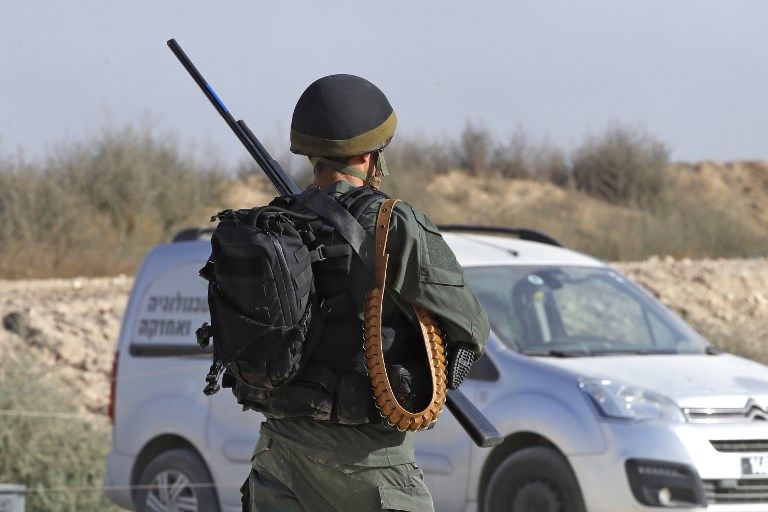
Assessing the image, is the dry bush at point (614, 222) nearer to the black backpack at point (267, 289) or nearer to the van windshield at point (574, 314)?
the van windshield at point (574, 314)

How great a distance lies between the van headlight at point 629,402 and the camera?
6484 millimetres

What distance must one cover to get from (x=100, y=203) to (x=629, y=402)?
1767 centimetres

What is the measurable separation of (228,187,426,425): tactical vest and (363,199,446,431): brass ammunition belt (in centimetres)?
5

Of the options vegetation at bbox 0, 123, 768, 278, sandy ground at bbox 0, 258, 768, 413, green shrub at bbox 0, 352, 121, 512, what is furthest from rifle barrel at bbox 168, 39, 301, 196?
vegetation at bbox 0, 123, 768, 278

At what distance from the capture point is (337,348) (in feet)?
12.0

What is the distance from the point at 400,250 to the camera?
3.59 meters

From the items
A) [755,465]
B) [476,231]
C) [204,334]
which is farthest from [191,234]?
[204,334]

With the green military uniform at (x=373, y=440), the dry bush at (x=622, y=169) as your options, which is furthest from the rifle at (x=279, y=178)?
the dry bush at (x=622, y=169)

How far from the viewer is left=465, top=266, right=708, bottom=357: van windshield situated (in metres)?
7.28

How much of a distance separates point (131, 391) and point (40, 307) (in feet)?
24.5

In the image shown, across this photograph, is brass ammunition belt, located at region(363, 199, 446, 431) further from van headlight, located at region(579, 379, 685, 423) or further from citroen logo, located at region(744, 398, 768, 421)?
citroen logo, located at region(744, 398, 768, 421)

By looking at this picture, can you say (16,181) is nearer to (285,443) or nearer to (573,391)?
(573,391)

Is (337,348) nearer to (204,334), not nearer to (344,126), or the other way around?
(204,334)

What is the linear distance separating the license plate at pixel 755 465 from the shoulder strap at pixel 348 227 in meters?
3.38
